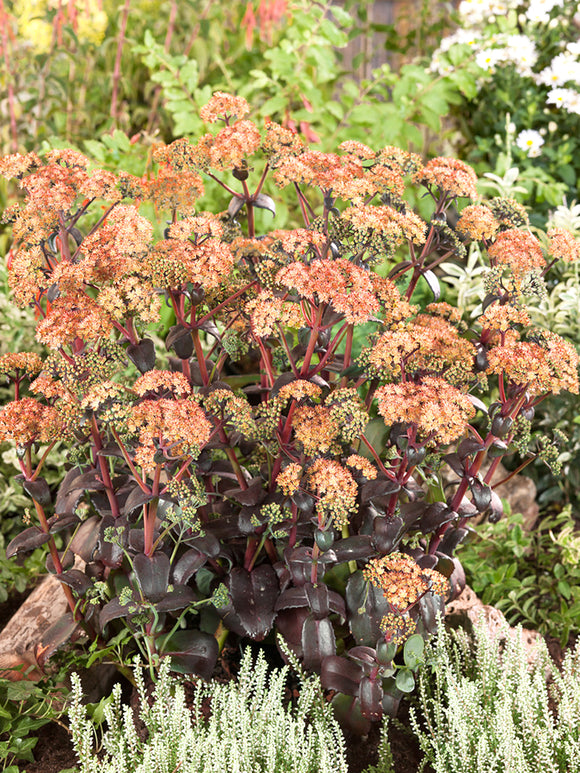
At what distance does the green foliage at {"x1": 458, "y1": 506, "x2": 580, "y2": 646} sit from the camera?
7.70 feet

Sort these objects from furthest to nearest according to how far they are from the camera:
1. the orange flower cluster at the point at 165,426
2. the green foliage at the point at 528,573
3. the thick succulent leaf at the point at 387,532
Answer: the green foliage at the point at 528,573, the thick succulent leaf at the point at 387,532, the orange flower cluster at the point at 165,426

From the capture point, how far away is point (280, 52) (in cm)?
327

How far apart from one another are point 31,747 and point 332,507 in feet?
3.19

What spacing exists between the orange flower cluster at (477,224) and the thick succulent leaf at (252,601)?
0.94 metres

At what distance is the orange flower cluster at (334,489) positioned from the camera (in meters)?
1.46

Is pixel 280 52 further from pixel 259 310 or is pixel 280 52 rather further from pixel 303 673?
pixel 303 673

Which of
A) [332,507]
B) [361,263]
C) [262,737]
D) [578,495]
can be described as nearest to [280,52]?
[361,263]

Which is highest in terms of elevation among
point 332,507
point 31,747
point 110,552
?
point 332,507

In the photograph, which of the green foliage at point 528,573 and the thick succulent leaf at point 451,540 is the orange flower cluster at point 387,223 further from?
the green foliage at point 528,573

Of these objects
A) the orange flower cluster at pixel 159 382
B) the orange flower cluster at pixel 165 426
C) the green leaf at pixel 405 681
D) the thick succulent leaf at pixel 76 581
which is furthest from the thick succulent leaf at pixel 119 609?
the green leaf at pixel 405 681

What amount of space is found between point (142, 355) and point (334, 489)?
51 cm

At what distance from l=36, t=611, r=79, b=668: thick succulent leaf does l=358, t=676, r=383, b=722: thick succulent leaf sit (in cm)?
72

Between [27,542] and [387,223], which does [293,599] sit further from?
[387,223]

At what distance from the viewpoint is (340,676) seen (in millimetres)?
1679
